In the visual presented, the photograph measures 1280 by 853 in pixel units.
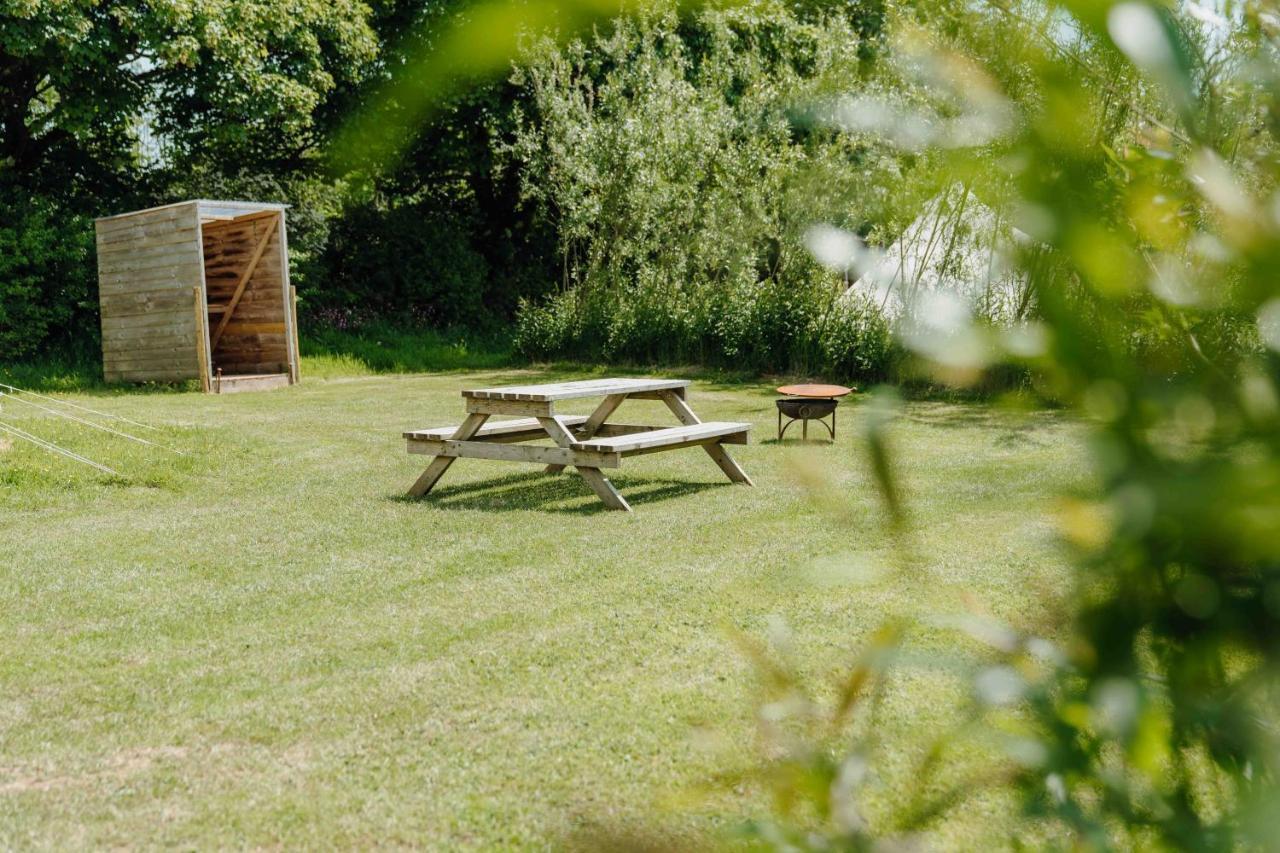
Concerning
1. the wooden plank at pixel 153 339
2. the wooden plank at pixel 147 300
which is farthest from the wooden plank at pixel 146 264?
the wooden plank at pixel 153 339

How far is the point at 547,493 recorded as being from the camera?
6988 mm

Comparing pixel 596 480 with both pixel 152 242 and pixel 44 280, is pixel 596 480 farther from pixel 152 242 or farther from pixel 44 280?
pixel 44 280

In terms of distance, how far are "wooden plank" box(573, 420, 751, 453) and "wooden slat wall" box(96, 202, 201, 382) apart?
900 centimetres

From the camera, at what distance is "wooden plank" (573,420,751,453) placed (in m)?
6.50

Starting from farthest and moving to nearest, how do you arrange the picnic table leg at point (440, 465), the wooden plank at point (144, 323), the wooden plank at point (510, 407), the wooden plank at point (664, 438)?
the wooden plank at point (144, 323)
the picnic table leg at point (440, 465)
the wooden plank at point (510, 407)
the wooden plank at point (664, 438)

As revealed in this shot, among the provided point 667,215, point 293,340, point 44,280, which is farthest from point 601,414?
point 44,280

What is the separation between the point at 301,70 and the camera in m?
16.6

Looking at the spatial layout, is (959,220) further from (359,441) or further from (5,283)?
(5,283)

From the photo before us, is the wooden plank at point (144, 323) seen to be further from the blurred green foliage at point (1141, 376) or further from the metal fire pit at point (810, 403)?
the blurred green foliage at point (1141, 376)

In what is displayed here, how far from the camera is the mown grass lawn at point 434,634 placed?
2.66 metres

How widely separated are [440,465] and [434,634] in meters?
2.85

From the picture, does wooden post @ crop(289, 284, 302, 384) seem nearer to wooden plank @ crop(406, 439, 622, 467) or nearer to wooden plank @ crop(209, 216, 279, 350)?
wooden plank @ crop(209, 216, 279, 350)

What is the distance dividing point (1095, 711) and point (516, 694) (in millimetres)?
3206

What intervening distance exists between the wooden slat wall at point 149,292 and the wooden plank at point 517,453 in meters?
8.61
